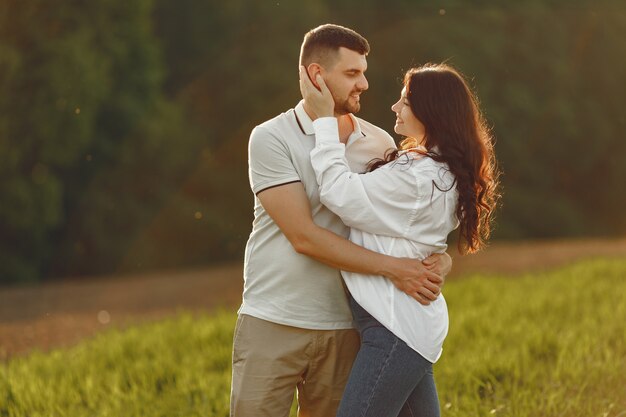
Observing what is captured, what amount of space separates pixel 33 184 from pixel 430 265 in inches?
388

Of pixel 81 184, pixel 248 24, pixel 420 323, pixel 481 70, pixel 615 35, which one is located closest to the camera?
pixel 420 323

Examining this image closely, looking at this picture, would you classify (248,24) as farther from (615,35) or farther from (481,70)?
(615,35)

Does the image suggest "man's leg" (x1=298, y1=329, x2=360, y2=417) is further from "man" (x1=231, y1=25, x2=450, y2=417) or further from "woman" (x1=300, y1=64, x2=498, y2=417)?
"woman" (x1=300, y1=64, x2=498, y2=417)

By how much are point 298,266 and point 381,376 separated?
0.51 meters

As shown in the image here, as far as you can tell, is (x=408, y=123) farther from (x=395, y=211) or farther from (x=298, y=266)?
(x=298, y=266)

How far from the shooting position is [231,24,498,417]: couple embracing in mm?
2711

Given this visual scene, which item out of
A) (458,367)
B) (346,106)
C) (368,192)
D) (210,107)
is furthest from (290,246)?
(210,107)

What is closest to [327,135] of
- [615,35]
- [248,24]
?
[248,24]

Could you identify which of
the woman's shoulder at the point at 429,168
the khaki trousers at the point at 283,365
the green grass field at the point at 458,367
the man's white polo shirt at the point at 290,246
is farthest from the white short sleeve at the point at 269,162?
the green grass field at the point at 458,367

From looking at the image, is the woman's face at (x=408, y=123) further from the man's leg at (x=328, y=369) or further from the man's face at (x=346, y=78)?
the man's leg at (x=328, y=369)

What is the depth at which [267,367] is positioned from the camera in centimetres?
293

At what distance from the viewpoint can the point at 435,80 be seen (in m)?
2.84

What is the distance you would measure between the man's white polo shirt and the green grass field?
1.67 m

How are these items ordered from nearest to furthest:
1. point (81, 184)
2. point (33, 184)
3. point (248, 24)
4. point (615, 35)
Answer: point (33, 184)
point (81, 184)
point (248, 24)
point (615, 35)
